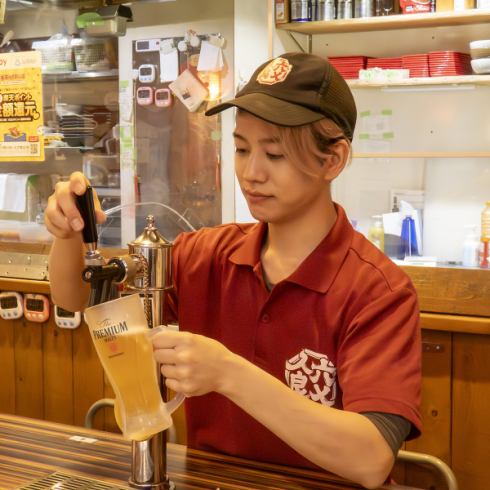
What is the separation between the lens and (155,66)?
3.25 m

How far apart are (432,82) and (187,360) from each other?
244 centimetres

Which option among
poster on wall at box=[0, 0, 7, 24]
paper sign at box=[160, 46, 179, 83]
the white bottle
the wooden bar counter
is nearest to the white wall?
the white bottle

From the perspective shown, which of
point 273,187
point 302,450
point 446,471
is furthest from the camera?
point 446,471

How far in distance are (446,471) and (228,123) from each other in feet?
6.41

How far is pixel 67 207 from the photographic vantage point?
1.13m

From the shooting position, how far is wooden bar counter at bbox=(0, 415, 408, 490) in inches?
43.6

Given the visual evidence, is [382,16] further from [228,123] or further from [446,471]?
[446,471]

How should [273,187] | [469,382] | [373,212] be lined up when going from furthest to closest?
[373,212], [469,382], [273,187]

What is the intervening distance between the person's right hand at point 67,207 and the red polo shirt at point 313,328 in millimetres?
350

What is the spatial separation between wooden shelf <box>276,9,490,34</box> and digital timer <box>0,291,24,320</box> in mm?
1560

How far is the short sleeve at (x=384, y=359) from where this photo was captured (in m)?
1.15

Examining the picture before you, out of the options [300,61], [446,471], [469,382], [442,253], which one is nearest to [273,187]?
[300,61]

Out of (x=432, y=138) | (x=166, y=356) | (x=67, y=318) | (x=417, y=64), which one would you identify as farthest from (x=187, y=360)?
(x=432, y=138)

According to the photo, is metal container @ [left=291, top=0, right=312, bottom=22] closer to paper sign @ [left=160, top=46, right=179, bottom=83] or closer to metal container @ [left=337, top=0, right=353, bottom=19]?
metal container @ [left=337, top=0, right=353, bottom=19]
